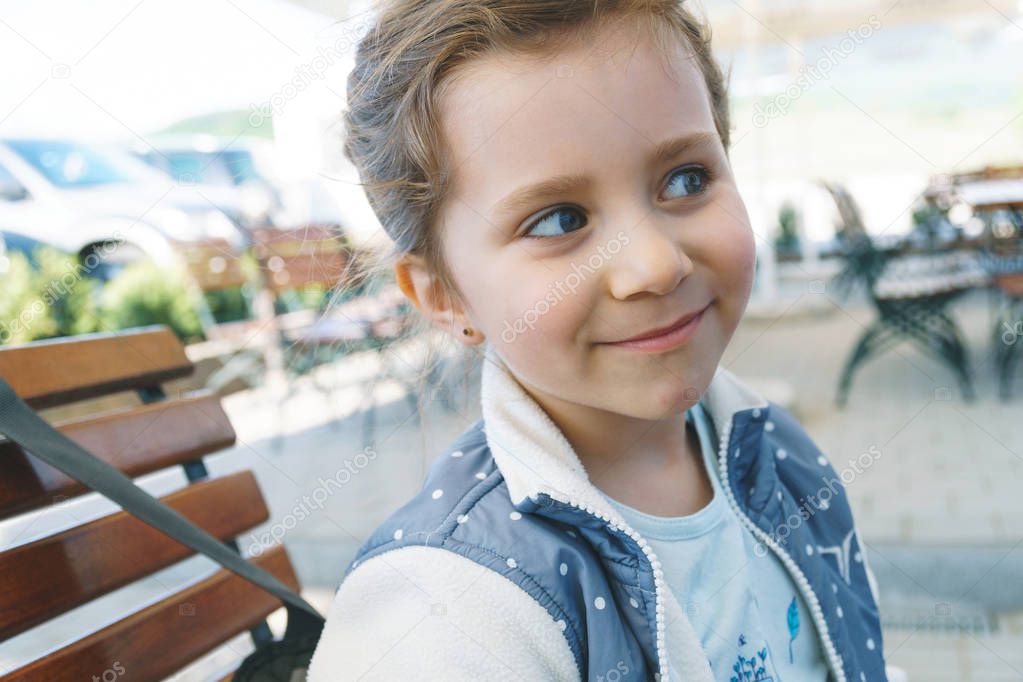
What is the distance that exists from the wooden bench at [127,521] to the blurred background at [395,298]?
0.05 meters

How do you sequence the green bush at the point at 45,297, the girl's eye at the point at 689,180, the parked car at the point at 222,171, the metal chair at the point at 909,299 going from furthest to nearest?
the parked car at the point at 222,171 → the green bush at the point at 45,297 → the metal chair at the point at 909,299 → the girl's eye at the point at 689,180

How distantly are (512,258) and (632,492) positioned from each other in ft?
1.14

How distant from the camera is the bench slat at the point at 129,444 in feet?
3.51

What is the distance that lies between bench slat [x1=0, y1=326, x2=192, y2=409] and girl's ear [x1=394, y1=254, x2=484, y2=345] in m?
0.46

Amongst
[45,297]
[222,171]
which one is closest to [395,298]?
[45,297]

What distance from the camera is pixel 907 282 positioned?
475 cm

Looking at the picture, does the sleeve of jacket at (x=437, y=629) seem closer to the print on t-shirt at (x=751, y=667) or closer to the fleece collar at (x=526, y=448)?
the fleece collar at (x=526, y=448)

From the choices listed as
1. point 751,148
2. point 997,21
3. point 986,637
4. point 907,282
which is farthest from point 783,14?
point 986,637

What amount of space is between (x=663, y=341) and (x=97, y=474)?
0.63 metres

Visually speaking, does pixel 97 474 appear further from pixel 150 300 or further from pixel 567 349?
pixel 150 300

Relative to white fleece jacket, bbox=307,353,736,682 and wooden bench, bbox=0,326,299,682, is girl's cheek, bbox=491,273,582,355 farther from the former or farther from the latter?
wooden bench, bbox=0,326,299,682

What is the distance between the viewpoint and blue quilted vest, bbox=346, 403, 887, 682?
0.92 metres

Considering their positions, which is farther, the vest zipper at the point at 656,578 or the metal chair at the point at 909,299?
the metal chair at the point at 909,299

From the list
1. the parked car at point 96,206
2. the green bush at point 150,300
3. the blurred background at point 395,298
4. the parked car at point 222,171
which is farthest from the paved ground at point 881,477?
the parked car at point 222,171
